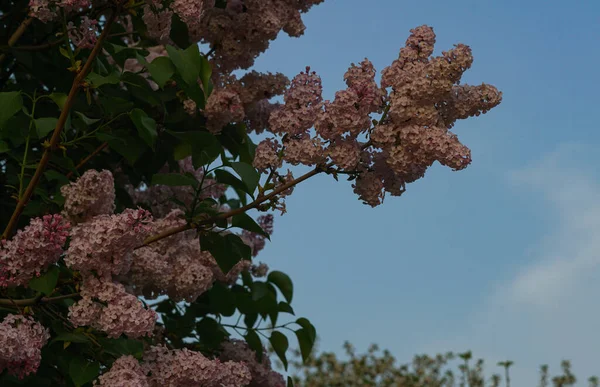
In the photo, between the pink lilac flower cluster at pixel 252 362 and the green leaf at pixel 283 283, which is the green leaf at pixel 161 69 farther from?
the green leaf at pixel 283 283

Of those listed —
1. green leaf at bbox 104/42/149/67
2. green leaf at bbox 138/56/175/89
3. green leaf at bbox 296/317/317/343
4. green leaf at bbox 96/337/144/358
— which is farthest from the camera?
green leaf at bbox 296/317/317/343

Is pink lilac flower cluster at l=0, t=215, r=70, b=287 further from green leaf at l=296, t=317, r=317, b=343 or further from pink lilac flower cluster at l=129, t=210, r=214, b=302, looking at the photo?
green leaf at l=296, t=317, r=317, b=343

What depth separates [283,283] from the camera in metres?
4.99

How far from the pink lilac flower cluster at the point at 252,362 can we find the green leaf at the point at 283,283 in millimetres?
414

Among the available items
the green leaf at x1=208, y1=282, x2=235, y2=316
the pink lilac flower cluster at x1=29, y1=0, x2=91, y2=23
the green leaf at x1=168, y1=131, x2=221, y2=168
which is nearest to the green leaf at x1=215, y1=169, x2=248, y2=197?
the green leaf at x1=168, y1=131, x2=221, y2=168

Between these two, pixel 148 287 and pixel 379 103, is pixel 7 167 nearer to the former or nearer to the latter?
pixel 148 287

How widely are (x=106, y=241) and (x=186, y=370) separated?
642 mm

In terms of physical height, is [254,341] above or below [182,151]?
below

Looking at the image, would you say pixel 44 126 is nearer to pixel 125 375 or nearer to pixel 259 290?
pixel 125 375

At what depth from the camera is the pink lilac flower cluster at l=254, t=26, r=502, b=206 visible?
125 inches

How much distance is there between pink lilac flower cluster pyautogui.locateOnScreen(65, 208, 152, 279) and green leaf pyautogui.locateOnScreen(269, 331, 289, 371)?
1467 millimetres

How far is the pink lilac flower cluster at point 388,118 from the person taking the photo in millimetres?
3170

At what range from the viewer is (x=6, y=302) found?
3330 millimetres

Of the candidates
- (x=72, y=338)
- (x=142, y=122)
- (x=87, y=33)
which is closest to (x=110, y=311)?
(x=72, y=338)
